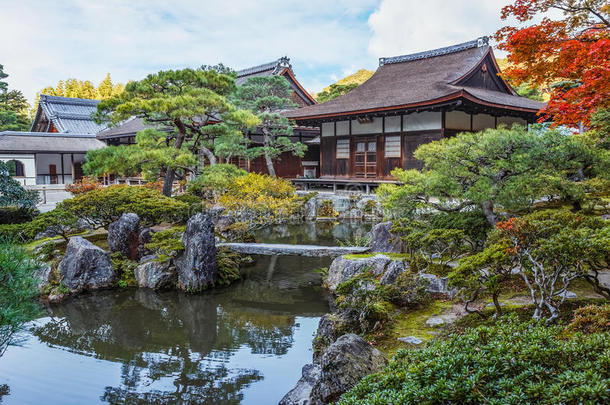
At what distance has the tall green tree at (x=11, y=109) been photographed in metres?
35.2

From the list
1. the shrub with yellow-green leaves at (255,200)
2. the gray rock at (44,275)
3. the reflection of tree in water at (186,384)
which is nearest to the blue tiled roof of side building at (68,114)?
the shrub with yellow-green leaves at (255,200)

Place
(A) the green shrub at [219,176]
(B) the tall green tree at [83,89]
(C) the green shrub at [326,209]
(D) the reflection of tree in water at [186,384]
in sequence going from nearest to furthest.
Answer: (D) the reflection of tree in water at [186,384], (A) the green shrub at [219,176], (C) the green shrub at [326,209], (B) the tall green tree at [83,89]

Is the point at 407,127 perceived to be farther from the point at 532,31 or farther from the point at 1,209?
the point at 1,209

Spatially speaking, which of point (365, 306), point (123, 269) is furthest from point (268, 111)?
point (365, 306)

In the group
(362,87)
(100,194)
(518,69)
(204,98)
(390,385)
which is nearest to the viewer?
(390,385)

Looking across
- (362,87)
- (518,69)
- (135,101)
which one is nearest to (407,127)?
(362,87)

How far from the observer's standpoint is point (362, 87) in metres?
21.1

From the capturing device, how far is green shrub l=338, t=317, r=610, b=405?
236 centimetres

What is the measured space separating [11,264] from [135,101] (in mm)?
8557

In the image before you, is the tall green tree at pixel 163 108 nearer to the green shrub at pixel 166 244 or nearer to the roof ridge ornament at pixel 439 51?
the green shrub at pixel 166 244

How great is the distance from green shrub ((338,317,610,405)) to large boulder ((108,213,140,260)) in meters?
9.23

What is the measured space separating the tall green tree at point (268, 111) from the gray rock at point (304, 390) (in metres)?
14.1

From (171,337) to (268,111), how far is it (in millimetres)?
14495

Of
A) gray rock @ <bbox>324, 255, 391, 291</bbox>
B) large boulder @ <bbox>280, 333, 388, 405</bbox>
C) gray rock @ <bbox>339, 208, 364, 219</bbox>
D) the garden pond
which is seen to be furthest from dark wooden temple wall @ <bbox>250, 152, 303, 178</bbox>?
large boulder @ <bbox>280, 333, 388, 405</bbox>
